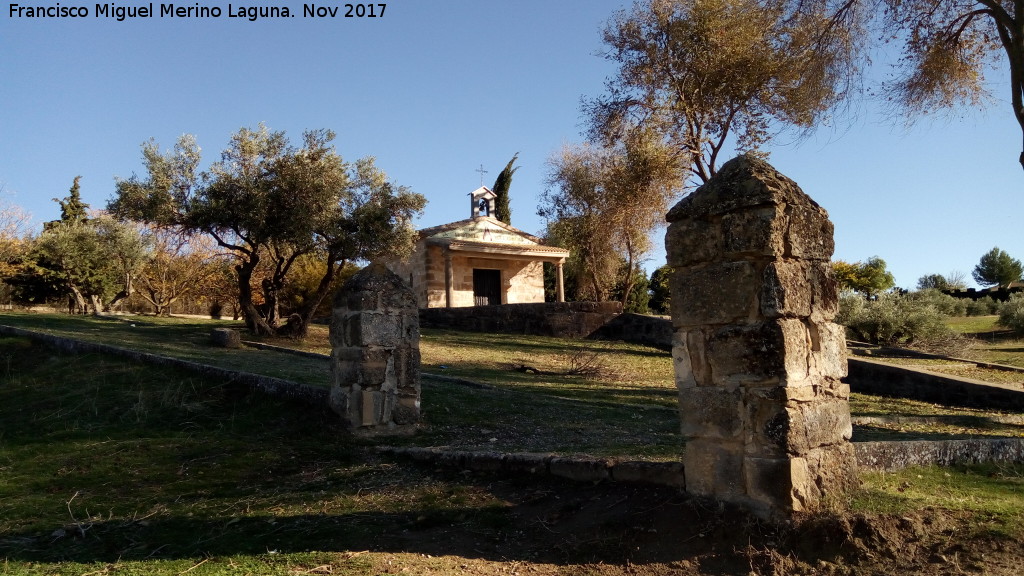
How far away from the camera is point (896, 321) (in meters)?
18.1

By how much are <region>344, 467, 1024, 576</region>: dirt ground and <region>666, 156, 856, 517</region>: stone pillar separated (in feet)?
0.62

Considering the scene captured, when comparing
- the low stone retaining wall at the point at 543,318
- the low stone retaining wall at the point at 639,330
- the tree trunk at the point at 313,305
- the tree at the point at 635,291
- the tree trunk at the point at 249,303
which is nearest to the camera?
the tree trunk at the point at 249,303

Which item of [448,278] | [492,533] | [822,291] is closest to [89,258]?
[448,278]

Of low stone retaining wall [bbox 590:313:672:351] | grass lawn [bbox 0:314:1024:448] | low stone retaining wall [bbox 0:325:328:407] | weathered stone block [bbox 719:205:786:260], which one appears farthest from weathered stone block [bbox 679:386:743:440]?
low stone retaining wall [bbox 590:313:672:351]

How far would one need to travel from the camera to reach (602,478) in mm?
5023

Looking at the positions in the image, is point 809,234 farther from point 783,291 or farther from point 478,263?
point 478,263

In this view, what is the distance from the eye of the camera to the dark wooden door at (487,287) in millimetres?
30797

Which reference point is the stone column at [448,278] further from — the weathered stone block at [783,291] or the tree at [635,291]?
the weathered stone block at [783,291]

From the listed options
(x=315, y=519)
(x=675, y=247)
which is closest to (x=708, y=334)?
(x=675, y=247)

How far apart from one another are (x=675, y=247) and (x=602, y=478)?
1.72m

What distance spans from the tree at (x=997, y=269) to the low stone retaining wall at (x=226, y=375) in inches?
1945

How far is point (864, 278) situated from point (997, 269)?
24226mm

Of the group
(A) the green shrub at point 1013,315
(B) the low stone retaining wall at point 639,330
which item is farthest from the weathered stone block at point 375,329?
(A) the green shrub at point 1013,315

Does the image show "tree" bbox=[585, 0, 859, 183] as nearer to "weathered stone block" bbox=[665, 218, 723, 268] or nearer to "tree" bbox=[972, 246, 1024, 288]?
"weathered stone block" bbox=[665, 218, 723, 268]
